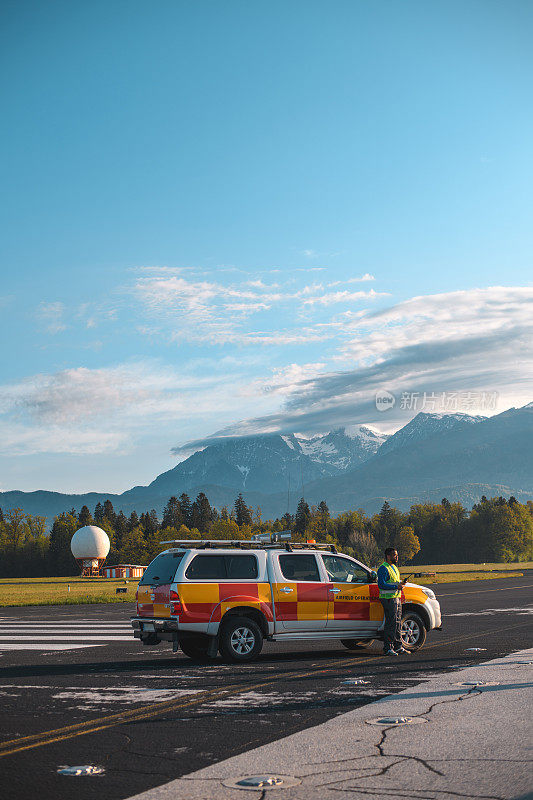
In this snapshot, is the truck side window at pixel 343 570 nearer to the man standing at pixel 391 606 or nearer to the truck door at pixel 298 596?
the truck door at pixel 298 596

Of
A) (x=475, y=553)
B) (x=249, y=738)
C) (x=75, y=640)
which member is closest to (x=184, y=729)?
(x=249, y=738)

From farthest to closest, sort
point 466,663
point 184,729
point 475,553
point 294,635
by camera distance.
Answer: point 475,553 < point 294,635 < point 466,663 < point 184,729

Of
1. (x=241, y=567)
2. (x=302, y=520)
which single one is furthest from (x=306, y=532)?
(x=241, y=567)

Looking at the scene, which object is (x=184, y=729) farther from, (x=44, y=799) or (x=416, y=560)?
(x=416, y=560)

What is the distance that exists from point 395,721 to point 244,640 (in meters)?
5.78

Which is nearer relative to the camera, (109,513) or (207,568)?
(207,568)

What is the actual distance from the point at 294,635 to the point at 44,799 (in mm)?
8413

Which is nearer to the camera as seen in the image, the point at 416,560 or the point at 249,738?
the point at 249,738

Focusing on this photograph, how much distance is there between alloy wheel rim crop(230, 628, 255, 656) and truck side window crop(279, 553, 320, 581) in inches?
45.7

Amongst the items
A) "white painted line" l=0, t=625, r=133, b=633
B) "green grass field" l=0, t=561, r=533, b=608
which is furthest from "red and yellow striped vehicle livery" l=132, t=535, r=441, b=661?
"green grass field" l=0, t=561, r=533, b=608

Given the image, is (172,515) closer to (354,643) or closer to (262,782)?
(354,643)

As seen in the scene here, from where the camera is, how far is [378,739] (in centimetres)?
759

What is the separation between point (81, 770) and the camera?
677 centimetres

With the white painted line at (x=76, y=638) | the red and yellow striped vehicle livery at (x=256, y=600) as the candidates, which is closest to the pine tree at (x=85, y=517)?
the white painted line at (x=76, y=638)
